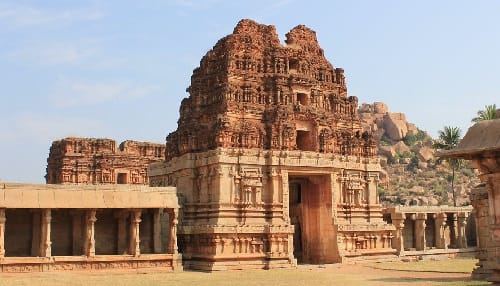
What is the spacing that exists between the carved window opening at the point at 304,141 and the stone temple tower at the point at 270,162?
6 cm

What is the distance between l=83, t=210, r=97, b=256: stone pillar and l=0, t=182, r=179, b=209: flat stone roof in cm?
55

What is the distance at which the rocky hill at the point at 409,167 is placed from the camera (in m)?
79.9

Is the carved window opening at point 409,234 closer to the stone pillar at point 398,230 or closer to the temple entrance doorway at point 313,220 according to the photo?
the stone pillar at point 398,230

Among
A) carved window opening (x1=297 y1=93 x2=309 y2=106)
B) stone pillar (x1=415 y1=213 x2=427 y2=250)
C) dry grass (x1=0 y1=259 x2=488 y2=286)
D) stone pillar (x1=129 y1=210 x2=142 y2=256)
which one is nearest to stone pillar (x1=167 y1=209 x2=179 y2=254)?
dry grass (x1=0 y1=259 x2=488 y2=286)

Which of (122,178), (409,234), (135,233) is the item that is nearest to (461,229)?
(409,234)

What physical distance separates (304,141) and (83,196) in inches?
494

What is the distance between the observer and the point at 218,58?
32125 millimetres

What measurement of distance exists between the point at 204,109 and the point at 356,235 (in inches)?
404

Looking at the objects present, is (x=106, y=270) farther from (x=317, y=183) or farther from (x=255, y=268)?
(x=317, y=183)

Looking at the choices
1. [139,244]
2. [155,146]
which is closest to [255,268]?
[139,244]

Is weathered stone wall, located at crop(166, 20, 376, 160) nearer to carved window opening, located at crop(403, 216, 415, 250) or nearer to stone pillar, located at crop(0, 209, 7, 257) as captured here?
carved window opening, located at crop(403, 216, 415, 250)

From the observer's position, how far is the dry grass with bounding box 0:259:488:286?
21391 millimetres

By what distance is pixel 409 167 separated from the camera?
95812 mm

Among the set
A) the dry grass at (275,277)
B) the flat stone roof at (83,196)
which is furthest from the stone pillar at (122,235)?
the dry grass at (275,277)
